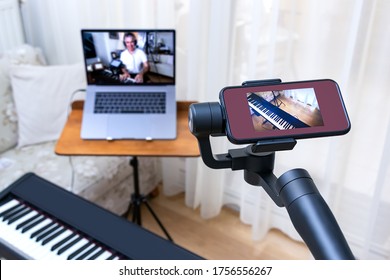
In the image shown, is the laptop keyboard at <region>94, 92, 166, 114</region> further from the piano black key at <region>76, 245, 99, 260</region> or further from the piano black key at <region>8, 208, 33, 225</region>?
the piano black key at <region>76, 245, 99, 260</region>

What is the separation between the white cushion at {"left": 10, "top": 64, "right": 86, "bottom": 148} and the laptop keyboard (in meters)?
0.43

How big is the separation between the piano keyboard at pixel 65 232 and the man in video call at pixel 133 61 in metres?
0.50

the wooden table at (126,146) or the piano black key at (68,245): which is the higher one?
the wooden table at (126,146)

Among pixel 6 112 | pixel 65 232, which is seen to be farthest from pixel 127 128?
pixel 6 112

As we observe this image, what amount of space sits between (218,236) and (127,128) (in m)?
0.85

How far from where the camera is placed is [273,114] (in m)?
0.52

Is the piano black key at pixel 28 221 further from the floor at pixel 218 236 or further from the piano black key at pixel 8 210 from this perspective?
the floor at pixel 218 236

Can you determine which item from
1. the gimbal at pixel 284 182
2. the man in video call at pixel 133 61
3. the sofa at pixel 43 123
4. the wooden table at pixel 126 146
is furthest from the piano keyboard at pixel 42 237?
the gimbal at pixel 284 182

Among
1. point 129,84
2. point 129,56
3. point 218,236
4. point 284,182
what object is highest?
point 284,182

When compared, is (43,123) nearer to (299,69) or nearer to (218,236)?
(218,236)

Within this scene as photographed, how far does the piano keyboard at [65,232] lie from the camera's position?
1226 millimetres

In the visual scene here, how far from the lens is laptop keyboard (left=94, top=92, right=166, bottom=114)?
5.25 ft

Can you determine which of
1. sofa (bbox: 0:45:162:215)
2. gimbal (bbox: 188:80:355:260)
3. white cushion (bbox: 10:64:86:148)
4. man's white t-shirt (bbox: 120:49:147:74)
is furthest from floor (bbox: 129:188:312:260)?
gimbal (bbox: 188:80:355:260)
